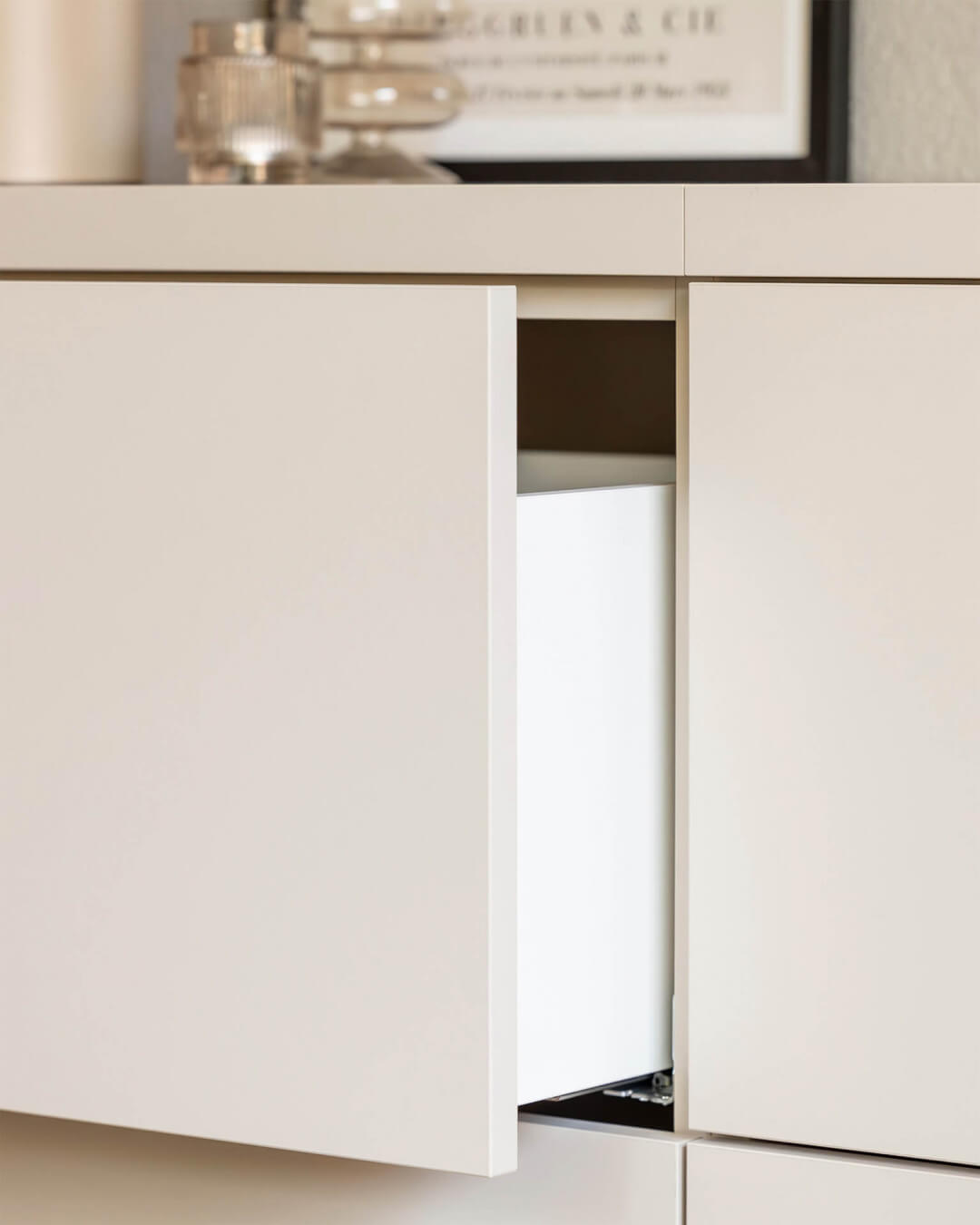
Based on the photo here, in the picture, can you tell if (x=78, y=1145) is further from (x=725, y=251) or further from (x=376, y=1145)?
(x=725, y=251)

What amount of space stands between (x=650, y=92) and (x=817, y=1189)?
0.49 meters

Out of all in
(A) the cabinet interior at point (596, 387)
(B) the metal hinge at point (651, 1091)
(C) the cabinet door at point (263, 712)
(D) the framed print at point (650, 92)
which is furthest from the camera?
(A) the cabinet interior at point (596, 387)

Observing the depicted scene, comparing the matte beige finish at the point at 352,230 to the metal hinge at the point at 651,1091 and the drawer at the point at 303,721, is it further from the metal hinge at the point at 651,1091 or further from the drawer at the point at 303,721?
the metal hinge at the point at 651,1091

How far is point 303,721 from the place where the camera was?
43cm

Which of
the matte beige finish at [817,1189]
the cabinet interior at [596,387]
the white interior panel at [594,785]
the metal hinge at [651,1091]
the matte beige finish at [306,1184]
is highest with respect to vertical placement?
the cabinet interior at [596,387]

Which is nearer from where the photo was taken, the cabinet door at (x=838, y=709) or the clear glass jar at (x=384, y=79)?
the cabinet door at (x=838, y=709)

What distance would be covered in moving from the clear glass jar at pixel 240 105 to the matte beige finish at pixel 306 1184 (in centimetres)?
40

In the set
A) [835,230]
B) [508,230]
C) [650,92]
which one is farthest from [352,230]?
[650,92]

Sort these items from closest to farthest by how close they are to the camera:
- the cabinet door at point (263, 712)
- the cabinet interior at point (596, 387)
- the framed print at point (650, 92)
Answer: the cabinet door at point (263, 712) < the framed print at point (650, 92) < the cabinet interior at point (596, 387)

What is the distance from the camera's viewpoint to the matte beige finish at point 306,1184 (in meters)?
0.50

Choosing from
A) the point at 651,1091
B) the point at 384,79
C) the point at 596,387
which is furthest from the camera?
the point at 596,387

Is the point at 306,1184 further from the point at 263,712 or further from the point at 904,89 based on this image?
the point at 904,89

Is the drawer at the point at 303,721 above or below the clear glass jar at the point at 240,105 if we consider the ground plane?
below

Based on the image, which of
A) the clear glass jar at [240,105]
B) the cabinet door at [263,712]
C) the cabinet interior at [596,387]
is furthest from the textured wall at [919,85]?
the cabinet door at [263,712]
